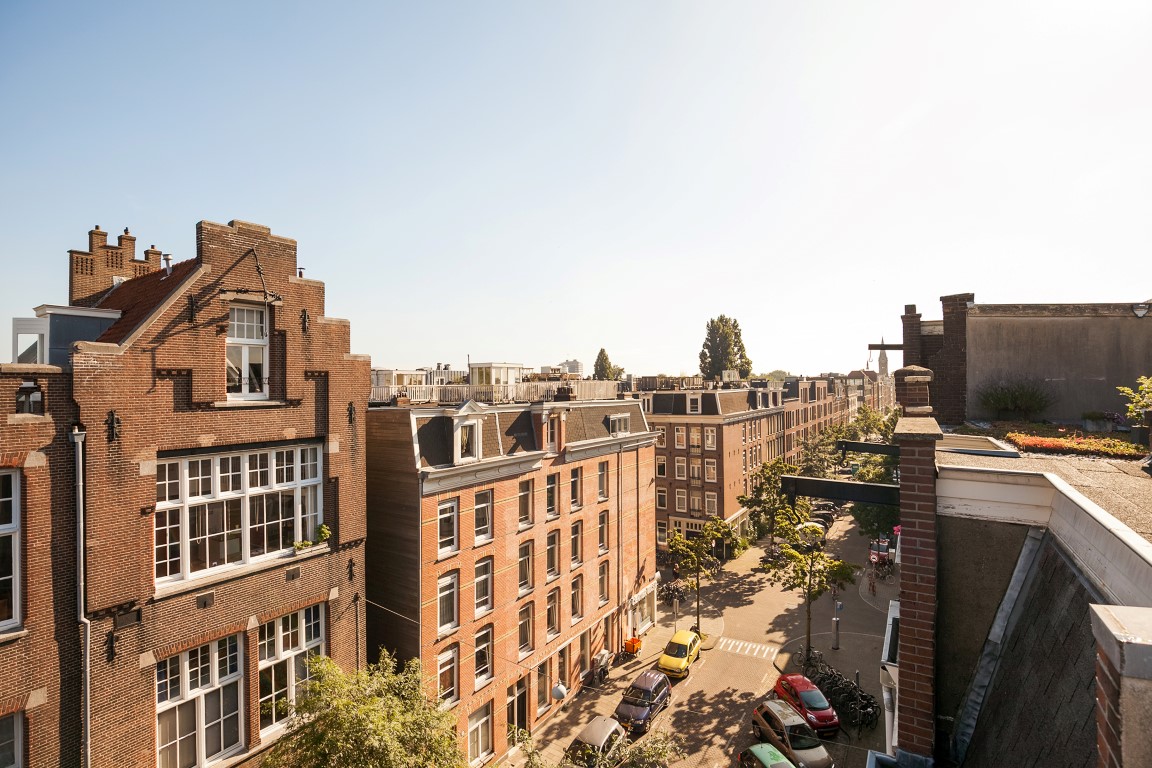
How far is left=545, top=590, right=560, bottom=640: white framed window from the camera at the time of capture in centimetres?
2505

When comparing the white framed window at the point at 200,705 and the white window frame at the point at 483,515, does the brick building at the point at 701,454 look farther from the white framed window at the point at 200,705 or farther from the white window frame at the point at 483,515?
the white framed window at the point at 200,705

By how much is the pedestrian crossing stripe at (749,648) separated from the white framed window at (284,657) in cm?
2370

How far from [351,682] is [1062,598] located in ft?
45.0

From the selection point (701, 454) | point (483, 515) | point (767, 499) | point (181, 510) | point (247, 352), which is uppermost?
point (247, 352)

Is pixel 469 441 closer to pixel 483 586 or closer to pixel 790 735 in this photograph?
pixel 483 586

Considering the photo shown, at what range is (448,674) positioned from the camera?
19.6 meters

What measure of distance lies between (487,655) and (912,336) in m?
19.3

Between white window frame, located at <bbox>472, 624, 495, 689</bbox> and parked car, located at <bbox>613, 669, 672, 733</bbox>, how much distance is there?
6668mm

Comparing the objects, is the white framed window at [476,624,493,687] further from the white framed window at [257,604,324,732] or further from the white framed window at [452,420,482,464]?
the white framed window at [257,604,324,732]

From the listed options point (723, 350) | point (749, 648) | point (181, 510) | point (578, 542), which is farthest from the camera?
point (723, 350)

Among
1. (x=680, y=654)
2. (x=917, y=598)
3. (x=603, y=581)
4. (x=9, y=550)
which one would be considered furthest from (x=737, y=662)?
(x=9, y=550)

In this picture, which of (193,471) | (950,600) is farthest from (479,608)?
(950,600)

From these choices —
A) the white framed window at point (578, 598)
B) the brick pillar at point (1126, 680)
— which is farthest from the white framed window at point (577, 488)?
the brick pillar at point (1126, 680)

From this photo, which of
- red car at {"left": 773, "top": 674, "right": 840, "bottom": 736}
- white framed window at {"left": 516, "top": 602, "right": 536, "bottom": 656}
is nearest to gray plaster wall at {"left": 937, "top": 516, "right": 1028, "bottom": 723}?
white framed window at {"left": 516, "top": 602, "right": 536, "bottom": 656}
